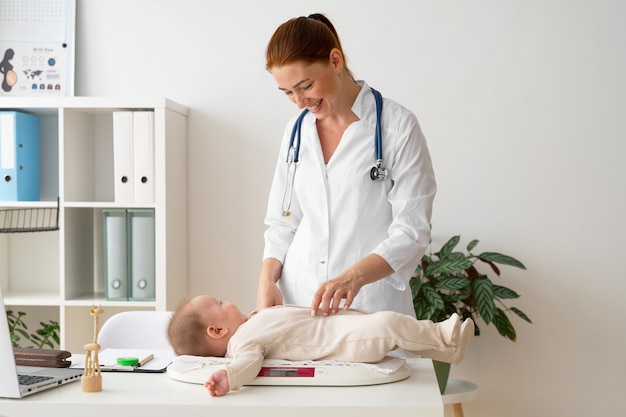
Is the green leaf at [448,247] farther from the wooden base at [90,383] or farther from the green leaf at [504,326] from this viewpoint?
the wooden base at [90,383]

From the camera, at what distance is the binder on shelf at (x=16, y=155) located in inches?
123

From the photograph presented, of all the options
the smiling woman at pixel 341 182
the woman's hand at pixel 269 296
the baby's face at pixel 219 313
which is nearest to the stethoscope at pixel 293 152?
the smiling woman at pixel 341 182

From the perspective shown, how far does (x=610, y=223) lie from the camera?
10.4 ft

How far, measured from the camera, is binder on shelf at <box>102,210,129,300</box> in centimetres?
312

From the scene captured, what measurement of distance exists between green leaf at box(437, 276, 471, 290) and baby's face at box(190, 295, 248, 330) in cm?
135

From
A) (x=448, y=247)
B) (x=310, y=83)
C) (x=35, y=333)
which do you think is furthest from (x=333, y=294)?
(x=35, y=333)

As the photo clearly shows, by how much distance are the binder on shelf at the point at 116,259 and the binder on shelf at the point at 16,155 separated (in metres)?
0.39

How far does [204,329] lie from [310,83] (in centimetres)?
69

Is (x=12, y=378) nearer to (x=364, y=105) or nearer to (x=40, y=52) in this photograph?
(x=364, y=105)

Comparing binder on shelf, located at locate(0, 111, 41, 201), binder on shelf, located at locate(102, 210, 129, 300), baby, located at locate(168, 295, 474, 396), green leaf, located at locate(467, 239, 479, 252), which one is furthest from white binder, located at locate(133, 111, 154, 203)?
baby, located at locate(168, 295, 474, 396)

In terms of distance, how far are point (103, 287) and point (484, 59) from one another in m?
1.86

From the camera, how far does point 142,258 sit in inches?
122

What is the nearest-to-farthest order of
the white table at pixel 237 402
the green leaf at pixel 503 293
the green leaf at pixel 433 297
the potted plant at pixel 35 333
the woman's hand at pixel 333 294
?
the white table at pixel 237 402 → the woman's hand at pixel 333 294 → the green leaf at pixel 433 297 → the green leaf at pixel 503 293 → the potted plant at pixel 35 333

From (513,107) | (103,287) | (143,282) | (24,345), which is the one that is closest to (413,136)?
(513,107)
